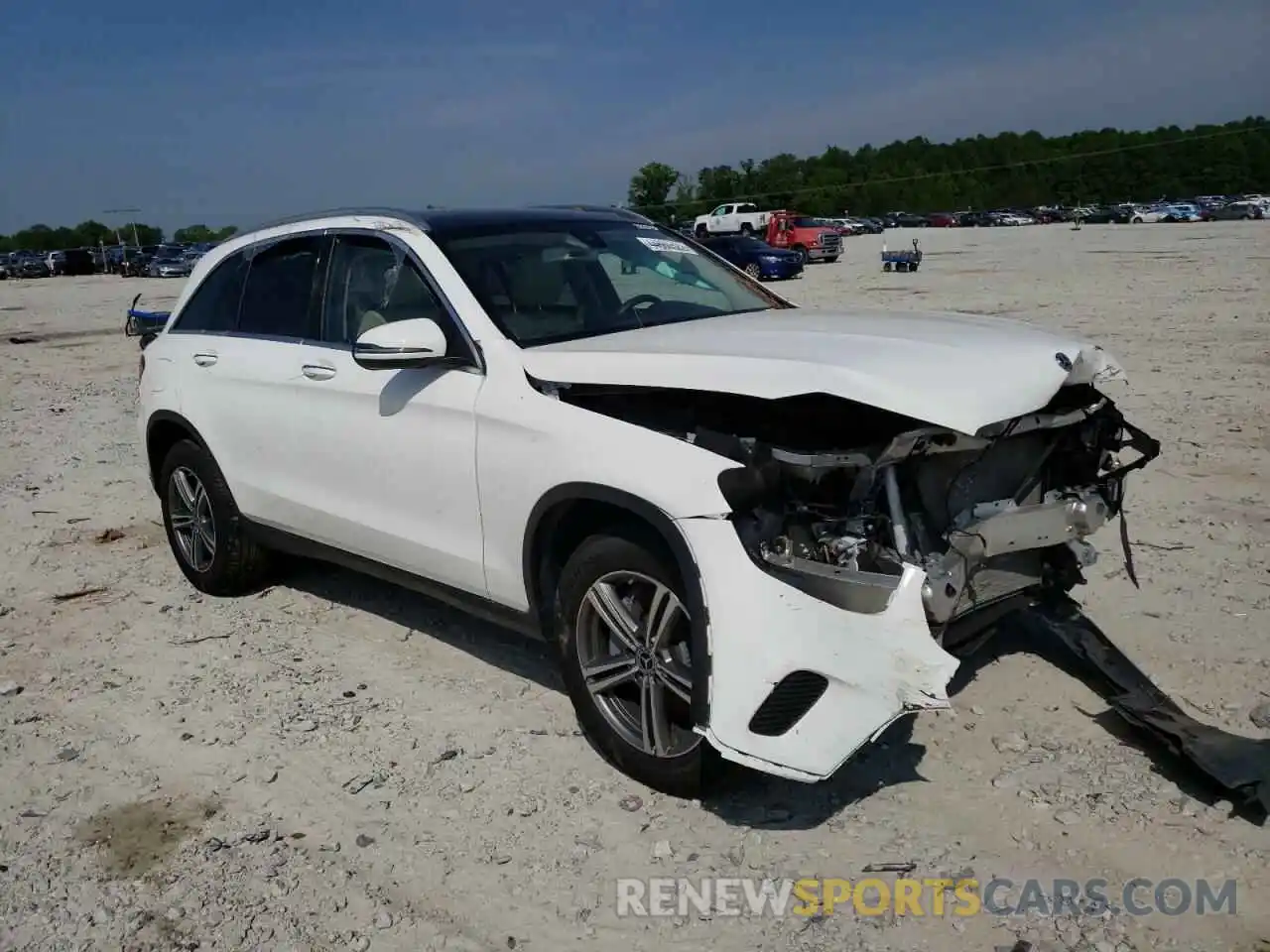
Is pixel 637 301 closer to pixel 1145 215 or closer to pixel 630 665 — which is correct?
pixel 630 665

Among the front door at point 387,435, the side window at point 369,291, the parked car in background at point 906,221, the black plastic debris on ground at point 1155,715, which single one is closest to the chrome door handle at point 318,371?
the front door at point 387,435

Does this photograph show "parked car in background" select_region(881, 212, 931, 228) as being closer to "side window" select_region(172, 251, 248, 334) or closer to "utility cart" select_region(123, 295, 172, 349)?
"utility cart" select_region(123, 295, 172, 349)

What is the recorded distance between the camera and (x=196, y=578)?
5.84m

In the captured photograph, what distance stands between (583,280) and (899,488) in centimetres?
174

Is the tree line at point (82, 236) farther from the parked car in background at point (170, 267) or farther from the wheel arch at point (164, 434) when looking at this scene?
the wheel arch at point (164, 434)

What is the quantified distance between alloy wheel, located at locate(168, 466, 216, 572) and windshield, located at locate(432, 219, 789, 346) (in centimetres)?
223

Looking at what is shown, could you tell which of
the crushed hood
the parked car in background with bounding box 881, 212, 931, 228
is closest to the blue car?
the crushed hood

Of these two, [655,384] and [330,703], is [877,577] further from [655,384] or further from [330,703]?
[330,703]

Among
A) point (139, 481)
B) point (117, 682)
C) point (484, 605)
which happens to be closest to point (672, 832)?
point (484, 605)

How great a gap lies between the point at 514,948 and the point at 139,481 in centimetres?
669

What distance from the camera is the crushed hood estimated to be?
10.3 ft

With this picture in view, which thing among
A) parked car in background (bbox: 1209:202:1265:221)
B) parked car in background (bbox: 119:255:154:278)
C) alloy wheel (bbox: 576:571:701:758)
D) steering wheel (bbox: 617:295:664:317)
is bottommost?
alloy wheel (bbox: 576:571:701:758)

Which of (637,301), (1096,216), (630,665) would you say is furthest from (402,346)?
(1096,216)

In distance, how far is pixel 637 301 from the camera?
457cm
